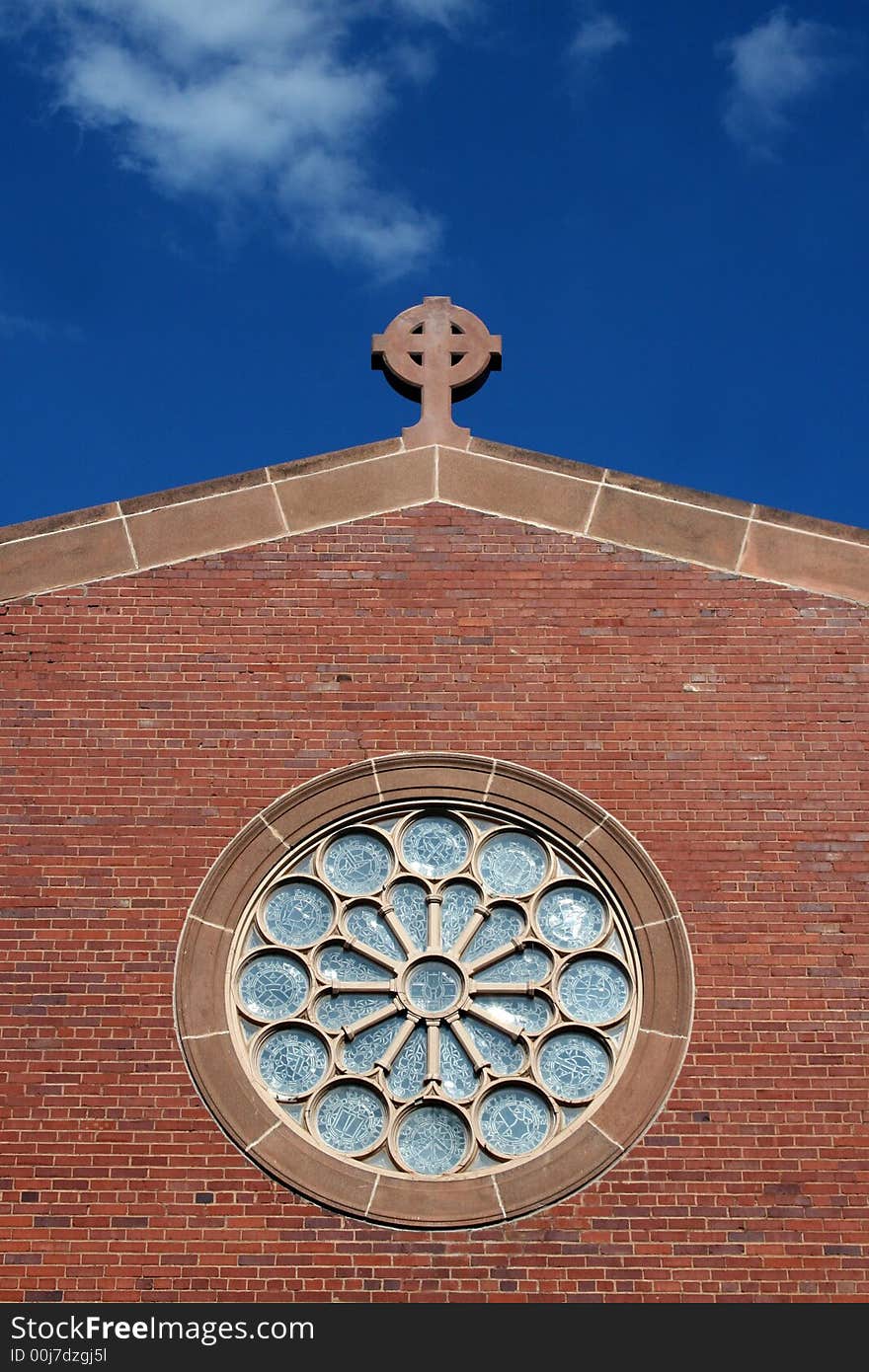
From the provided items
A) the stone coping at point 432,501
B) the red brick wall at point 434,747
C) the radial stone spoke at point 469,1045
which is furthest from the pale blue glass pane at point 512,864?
the stone coping at point 432,501

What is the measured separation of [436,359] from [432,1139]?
492cm

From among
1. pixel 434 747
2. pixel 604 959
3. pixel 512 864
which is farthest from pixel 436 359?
pixel 604 959

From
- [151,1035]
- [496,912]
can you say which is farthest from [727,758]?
[151,1035]

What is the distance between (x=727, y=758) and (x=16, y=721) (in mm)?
3983

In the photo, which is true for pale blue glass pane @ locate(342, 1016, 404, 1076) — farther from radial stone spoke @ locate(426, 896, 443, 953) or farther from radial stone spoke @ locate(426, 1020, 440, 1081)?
radial stone spoke @ locate(426, 896, 443, 953)

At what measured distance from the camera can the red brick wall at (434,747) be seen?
12094 mm

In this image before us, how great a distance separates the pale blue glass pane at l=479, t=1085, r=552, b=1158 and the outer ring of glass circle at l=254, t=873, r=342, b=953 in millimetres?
1285

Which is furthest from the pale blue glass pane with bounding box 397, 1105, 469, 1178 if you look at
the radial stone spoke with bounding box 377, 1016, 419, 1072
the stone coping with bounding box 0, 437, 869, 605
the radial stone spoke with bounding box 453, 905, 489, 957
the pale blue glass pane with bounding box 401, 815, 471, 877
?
the stone coping with bounding box 0, 437, 869, 605

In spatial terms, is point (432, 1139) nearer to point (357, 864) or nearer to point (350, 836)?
point (357, 864)

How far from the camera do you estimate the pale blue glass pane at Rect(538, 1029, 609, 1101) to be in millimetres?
12711

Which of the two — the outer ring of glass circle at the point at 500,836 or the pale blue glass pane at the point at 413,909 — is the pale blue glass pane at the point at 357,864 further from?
the outer ring of glass circle at the point at 500,836

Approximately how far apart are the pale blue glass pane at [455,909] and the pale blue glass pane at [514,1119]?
89cm

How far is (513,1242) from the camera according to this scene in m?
12.1

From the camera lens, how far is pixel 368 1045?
1282cm
